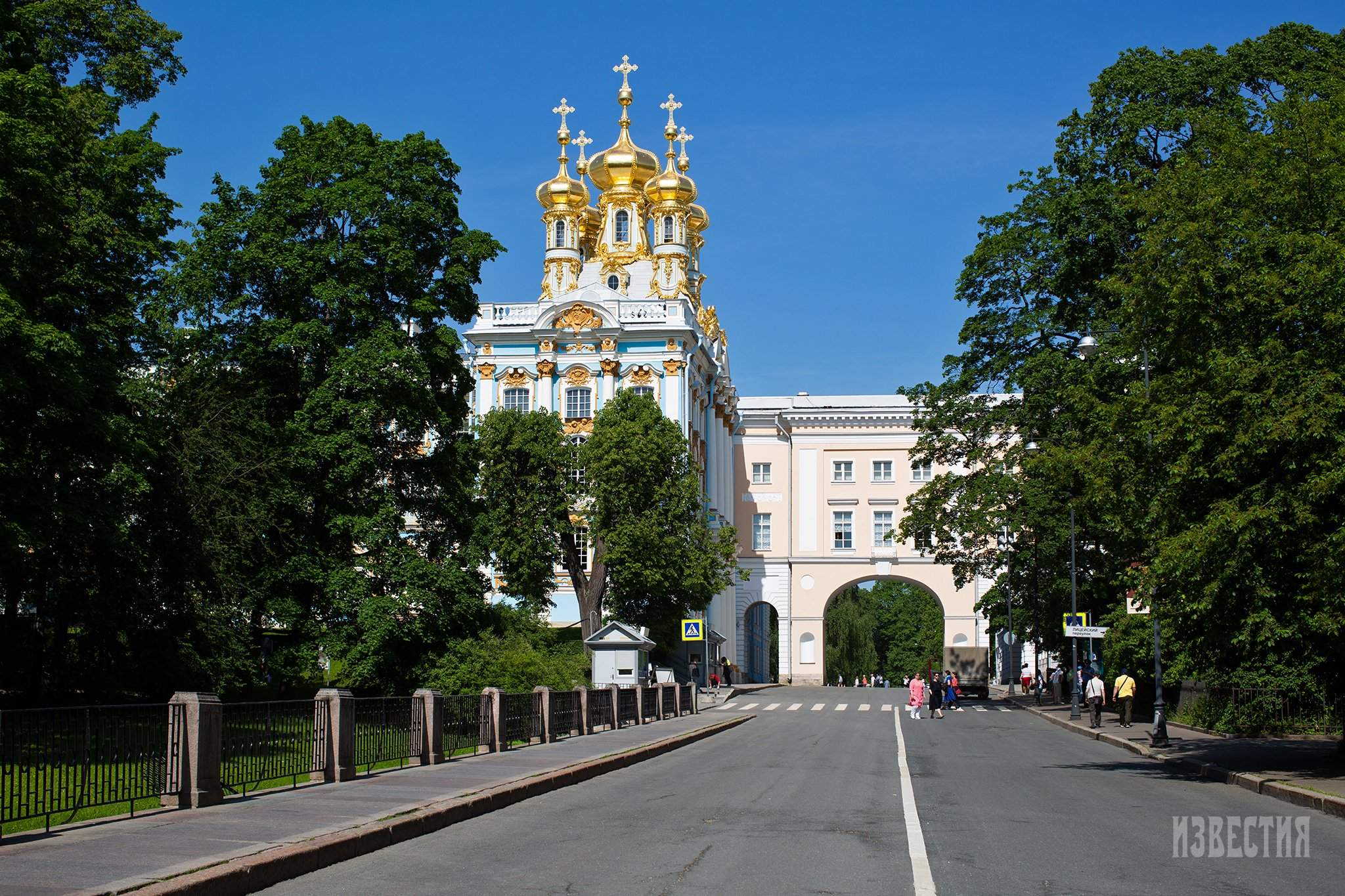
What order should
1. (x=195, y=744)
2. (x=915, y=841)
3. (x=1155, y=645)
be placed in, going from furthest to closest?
(x=1155, y=645)
(x=195, y=744)
(x=915, y=841)

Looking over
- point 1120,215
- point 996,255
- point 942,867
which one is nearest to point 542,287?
point 996,255

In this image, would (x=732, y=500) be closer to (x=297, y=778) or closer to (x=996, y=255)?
(x=996, y=255)

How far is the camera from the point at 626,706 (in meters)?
36.0

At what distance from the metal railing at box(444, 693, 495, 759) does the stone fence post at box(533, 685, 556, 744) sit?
2.90 m

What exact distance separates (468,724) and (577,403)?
164ft

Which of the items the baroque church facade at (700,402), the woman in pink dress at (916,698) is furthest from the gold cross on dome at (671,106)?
the woman in pink dress at (916,698)

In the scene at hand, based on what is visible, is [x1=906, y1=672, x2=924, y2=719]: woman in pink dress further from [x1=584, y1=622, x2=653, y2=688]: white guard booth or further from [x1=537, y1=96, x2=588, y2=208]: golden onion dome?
[x1=537, y1=96, x2=588, y2=208]: golden onion dome

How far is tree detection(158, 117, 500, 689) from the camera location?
32375 millimetres

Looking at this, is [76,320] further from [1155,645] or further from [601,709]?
[1155,645]

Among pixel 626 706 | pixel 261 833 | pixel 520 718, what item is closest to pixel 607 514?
pixel 626 706

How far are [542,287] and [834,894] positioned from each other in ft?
247

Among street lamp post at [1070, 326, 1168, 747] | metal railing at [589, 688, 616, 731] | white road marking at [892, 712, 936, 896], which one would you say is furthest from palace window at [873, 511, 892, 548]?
white road marking at [892, 712, 936, 896]

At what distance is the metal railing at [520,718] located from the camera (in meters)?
25.0

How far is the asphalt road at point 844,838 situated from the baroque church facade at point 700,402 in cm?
4936
